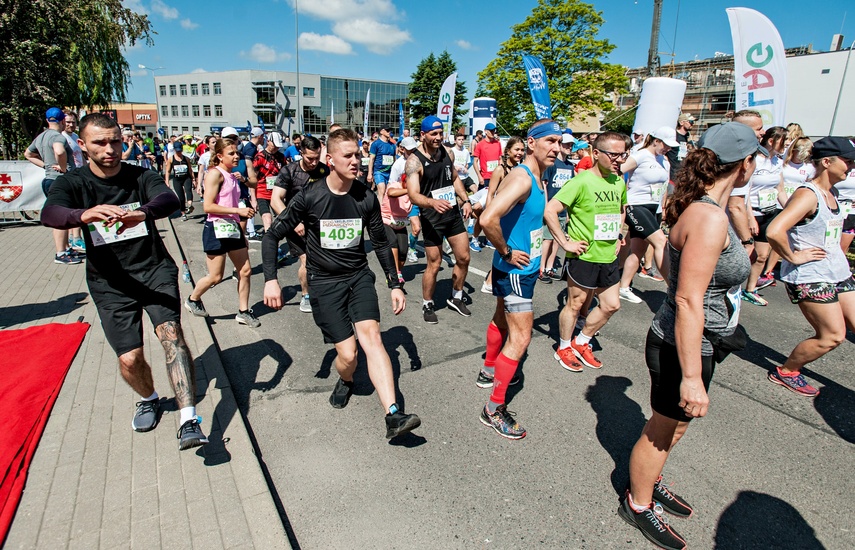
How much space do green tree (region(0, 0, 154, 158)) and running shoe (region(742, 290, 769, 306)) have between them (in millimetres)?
17922

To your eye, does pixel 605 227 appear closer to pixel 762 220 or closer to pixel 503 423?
pixel 503 423

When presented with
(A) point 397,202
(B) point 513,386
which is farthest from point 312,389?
(A) point 397,202

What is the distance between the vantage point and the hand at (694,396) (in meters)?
2.08

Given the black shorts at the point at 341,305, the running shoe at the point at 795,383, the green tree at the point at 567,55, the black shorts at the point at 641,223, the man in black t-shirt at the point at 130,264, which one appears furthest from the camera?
the green tree at the point at 567,55

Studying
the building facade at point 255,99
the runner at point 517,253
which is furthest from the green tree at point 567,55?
the building facade at point 255,99

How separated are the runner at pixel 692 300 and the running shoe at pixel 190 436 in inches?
93.5

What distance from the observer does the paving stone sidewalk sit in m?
2.35

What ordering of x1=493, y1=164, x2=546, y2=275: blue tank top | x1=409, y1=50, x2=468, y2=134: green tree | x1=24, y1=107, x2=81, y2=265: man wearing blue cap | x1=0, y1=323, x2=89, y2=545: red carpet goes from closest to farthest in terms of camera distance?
x1=0, y1=323, x2=89, y2=545: red carpet
x1=493, y1=164, x2=546, y2=275: blue tank top
x1=24, y1=107, x2=81, y2=265: man wearing blue cap
x1=409, y1=50, x2=468, y2=134: green tree

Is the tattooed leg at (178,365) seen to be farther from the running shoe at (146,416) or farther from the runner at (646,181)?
the runner at (646,181)

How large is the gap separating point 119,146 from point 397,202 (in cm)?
396

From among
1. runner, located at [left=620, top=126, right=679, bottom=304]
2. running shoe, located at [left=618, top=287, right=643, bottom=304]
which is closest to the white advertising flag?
runner, located at [left=620, top=126, right=679, bottom=304]

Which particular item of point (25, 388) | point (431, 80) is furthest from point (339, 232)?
point (431, 80)

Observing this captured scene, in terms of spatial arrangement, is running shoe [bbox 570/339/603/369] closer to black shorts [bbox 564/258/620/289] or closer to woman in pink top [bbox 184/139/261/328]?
black shorts [bbox 564/258/620/289]

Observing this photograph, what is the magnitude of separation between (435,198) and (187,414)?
352cm
